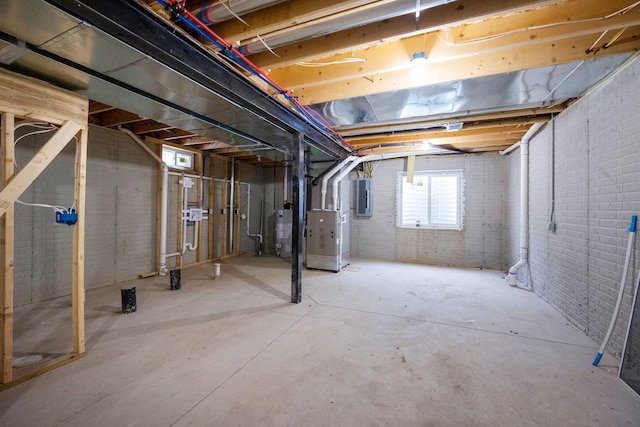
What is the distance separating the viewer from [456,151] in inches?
196

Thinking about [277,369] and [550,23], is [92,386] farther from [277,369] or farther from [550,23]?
[550,23]

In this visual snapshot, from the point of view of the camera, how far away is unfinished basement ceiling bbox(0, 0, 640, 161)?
1514 mm

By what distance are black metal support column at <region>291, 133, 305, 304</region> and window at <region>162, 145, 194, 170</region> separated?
278cm

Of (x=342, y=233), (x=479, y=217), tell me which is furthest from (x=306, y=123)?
(x=479, y=217)

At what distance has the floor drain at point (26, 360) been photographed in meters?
1.87

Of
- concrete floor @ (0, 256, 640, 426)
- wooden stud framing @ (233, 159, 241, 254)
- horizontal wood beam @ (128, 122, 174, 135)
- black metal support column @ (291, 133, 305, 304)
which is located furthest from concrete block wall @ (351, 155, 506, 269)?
horizontal wood beam @ (128, 122, 174, 135)

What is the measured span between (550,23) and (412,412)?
2.58 meters

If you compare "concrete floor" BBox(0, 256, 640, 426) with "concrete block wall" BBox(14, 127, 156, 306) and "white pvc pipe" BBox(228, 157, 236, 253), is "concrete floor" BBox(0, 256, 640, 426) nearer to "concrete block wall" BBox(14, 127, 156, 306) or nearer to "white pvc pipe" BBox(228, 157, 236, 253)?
"concrete block wall" BBox(14, 127, 156, 306)

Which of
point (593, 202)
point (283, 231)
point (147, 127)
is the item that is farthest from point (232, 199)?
point (593, 202)

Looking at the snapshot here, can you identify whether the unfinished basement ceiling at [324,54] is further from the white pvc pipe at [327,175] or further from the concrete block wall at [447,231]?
the concrete block wall at [447,231]

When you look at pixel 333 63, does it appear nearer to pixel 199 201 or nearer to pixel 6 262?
pixel 6 262

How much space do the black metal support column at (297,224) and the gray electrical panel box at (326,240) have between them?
155 cm

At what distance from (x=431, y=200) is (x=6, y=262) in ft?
19.3

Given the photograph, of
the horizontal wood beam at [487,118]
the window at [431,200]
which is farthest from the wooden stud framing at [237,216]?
the window at [431,200]
